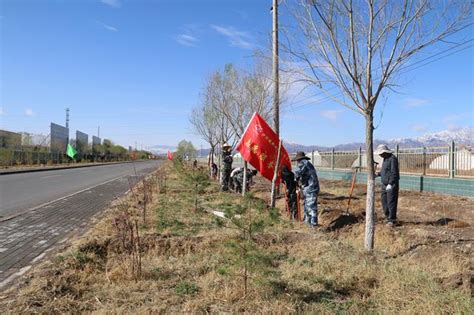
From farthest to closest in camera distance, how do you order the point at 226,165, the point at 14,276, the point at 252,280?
the point at 226,165 < the point at 14,276 < the point at 252,280

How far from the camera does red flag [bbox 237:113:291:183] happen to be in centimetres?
945

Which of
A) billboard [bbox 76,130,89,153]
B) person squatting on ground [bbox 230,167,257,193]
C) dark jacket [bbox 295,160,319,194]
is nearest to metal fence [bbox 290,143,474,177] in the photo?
dark jacket [bbox 295,160,319,194]

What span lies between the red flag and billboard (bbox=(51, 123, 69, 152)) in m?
48.5

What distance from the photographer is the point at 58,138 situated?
2312 inches

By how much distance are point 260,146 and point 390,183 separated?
2.87 m

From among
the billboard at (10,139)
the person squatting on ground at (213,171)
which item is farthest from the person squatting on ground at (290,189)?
the billboard at (10,139)

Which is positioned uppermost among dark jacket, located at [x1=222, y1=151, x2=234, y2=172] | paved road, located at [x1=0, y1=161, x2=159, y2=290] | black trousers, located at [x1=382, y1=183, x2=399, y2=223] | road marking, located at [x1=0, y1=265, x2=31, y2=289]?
dark jacket, located at [x1=222, y1=151, x2=234, y2=172]

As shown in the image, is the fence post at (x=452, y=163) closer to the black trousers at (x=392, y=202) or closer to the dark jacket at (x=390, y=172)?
the dark jacket at (x=390, y=172)

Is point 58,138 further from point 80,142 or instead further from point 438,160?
point 438,160

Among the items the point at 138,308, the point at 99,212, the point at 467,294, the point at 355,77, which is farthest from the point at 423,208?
the point at 138,308

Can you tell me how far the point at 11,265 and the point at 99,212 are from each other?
526cm

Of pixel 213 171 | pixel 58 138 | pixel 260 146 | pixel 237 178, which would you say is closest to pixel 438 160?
pixel 237 178

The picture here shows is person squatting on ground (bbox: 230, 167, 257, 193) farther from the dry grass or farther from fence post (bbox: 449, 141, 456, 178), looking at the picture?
the dry grass

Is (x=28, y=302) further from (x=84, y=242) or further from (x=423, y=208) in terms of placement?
(x=423, y=208)
